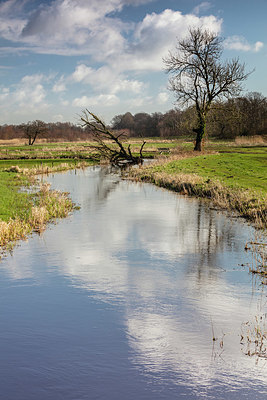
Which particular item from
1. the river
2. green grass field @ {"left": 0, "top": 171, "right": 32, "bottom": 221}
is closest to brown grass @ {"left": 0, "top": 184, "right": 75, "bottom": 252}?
green grass field @ {"left": 0, "top": 171, "right": 32, "bottom": 221}

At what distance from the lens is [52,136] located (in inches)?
4820

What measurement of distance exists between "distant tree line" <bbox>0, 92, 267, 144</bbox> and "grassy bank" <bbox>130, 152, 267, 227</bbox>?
668cm

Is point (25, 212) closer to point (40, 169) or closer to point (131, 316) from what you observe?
point (131, 316)

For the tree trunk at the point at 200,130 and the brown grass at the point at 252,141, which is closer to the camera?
the tree trunk at the point at 200,130

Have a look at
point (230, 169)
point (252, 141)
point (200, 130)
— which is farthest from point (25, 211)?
point (252, 141)

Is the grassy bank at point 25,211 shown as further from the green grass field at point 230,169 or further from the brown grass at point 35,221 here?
the green grass field at point 230,169

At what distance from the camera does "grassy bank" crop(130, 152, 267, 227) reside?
20.6 m

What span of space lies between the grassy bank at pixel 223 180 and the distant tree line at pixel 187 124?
668 cm

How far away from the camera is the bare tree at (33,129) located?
313 feet

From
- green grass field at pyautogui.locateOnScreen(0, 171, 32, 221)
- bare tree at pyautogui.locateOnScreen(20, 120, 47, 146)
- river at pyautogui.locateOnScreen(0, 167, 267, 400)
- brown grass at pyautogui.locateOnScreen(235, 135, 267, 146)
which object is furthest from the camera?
bare tree at pyautogui.locateOnScreen(20, 120, 47, 146)

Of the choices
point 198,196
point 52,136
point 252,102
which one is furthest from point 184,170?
point 52,136

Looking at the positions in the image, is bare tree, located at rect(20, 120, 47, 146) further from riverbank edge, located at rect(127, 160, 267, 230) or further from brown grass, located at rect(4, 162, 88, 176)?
riverbank edge, located at rect(127, 160, 267, 230)

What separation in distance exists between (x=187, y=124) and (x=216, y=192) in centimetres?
2710

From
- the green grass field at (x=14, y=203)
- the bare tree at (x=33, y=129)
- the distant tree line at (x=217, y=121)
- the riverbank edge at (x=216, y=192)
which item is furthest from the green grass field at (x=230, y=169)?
the bare tree at (x=33, y=129)
